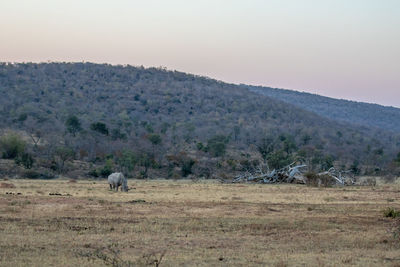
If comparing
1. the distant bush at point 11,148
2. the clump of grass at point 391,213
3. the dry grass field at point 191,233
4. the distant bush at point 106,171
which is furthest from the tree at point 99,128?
the clump of grass at point 391,213

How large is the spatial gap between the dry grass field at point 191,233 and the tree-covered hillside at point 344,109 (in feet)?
435

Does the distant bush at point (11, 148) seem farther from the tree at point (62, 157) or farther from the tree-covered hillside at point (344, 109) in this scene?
the tree-covered hillside at point (344, 109)

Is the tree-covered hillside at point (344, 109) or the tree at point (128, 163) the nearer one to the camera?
the tree at point (128, 163)

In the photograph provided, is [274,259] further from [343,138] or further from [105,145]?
[343,138]

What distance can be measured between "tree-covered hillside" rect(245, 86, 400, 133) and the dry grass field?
133 metres

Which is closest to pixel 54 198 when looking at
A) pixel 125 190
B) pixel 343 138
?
pixel 125 190

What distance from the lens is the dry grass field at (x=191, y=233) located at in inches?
476

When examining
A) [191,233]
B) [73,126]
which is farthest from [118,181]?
[73,126]

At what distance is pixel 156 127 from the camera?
274 ft

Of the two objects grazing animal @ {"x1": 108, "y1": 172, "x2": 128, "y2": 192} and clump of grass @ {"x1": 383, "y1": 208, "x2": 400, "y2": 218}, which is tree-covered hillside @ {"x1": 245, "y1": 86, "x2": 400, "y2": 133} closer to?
grazing animal @ {"x1": 108, "y1": 172, "x2": 128, "y2": 192}

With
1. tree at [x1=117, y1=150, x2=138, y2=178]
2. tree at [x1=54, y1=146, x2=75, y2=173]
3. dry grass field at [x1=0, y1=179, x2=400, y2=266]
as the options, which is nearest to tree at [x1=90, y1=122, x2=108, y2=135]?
tree at [x1=54, y1=146, x2=75, y2=173]

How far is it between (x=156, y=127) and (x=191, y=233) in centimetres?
6843

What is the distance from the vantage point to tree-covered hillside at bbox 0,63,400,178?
178ft

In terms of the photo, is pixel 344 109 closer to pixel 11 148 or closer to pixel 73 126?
pixel 73 126
